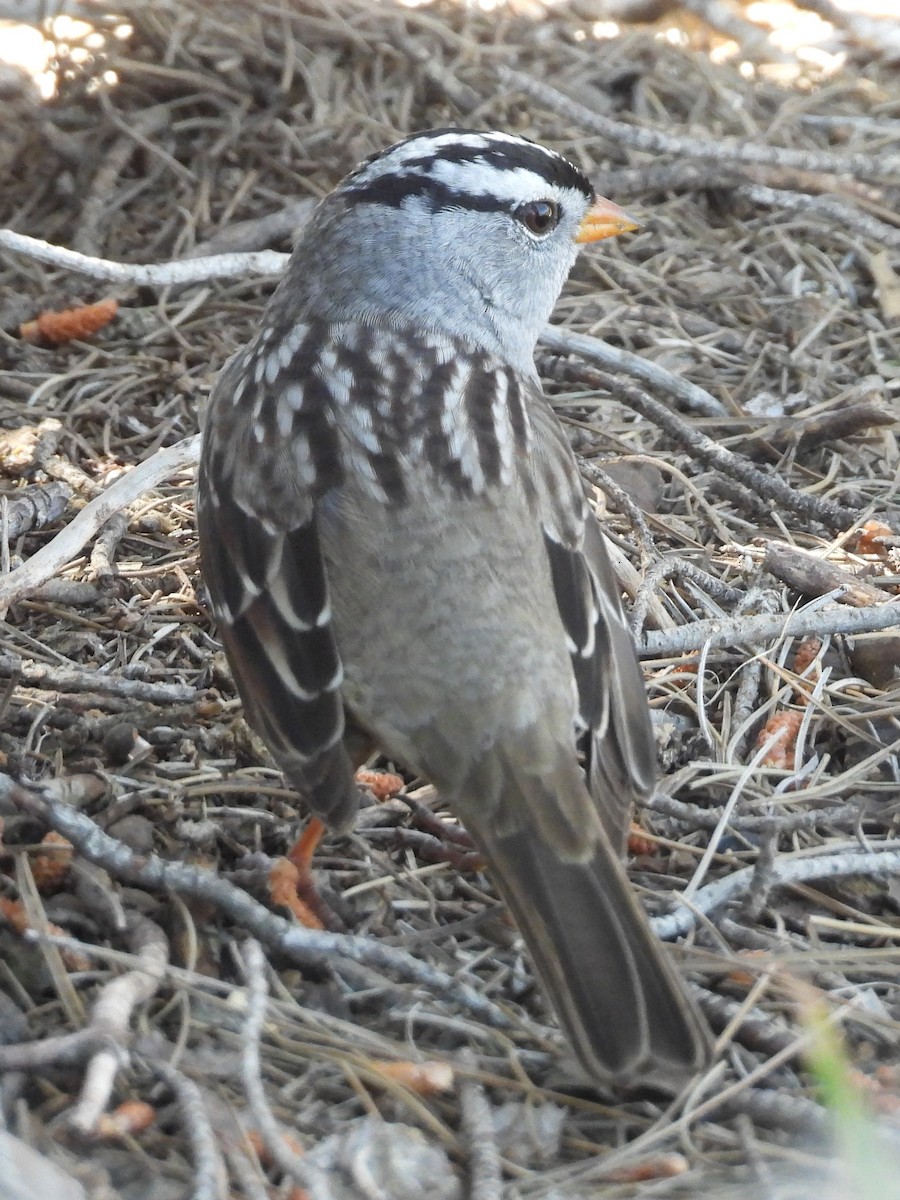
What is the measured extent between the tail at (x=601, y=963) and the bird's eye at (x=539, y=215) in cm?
191

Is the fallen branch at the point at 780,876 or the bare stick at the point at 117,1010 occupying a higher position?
the fallen branch at the point at 780,876

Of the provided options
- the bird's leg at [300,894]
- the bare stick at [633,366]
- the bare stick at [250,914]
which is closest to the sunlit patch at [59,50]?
the bare stick at [633,366]

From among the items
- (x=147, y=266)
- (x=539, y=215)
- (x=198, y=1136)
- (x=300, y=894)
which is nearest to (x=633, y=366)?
(x=539, y=215)

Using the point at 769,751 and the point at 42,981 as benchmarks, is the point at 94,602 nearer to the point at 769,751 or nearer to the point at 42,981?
the point at 42,981

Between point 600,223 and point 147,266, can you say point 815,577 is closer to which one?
point 600,223

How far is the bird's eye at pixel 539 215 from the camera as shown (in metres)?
4.11

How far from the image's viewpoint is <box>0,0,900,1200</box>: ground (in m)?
2.62

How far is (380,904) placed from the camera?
328 cm

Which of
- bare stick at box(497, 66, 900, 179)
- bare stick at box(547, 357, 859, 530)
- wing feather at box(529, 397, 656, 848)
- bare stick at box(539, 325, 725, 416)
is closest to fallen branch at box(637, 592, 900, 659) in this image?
wing feather at box(529, 397, 656, 848)

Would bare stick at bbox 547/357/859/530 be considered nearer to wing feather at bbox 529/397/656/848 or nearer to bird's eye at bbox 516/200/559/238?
bird's eye at bbox 516/200/559/238

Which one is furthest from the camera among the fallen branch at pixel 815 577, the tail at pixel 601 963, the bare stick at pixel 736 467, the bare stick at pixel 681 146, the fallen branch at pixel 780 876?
the bare stick at pixel 681 146

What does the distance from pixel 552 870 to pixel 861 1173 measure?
46.0 inches

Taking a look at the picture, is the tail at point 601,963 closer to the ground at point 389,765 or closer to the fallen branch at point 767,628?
the ground at point 389,765

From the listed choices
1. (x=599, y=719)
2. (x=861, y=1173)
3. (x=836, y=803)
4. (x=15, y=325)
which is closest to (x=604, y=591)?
(x=599, y=719)
